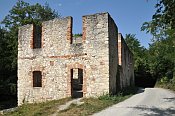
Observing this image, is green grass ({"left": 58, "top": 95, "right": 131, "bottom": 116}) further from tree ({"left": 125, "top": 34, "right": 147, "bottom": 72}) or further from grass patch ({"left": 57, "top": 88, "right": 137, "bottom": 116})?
tree ({"left": 125, "top": 34, "right": 147, "bottom": 72})

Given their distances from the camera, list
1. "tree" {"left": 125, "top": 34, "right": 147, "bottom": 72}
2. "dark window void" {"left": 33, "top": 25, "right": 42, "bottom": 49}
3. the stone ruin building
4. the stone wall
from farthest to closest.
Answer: "tree" {"left": 125, "top": 34, "right": 147, "bottom": 72} < the stone wall < "dark window void" {"left": 33, "top": 25, "right": 42, "bottom": 49} < the stone ruin building

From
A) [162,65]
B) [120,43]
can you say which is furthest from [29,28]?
[162,65]

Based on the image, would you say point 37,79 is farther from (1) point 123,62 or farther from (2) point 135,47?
(2) point 135,47

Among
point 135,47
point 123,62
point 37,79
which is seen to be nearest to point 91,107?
point 37,79

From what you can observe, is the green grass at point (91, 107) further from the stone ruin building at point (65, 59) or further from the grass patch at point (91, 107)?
the stone ruin building at point (65, 59)

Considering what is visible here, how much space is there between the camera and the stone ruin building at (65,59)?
45.6 feet

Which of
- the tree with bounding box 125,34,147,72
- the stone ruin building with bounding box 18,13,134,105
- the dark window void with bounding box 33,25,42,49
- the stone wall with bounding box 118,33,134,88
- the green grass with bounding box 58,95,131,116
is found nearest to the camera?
the green grass with bounding box 58,95,131,116

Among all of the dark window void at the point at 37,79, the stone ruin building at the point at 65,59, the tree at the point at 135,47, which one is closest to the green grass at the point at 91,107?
the stone ruin building at the point at 65,59

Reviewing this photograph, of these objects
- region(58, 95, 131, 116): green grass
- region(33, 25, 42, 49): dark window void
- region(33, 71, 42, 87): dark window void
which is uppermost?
region(33, 25, 42, 49): dark window void

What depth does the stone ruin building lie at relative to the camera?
1389 centimetres

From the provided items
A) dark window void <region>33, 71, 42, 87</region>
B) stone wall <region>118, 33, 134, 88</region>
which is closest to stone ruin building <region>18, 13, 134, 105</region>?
dark window void <region>33, 71, 42, 87</region>

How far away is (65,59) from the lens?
589 inches

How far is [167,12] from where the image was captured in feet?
24.2

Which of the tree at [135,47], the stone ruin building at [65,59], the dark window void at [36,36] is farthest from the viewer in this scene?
the tree at [135,47]
